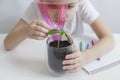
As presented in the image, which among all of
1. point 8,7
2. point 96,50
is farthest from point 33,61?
point 8,7

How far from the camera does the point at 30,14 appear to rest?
0.94 metres

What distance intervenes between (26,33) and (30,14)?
0.18m

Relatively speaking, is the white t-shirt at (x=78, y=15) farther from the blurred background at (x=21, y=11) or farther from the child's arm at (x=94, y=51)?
the blurred background at (x=21, y=11)

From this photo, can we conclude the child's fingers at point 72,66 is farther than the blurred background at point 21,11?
No

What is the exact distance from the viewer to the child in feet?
2.23

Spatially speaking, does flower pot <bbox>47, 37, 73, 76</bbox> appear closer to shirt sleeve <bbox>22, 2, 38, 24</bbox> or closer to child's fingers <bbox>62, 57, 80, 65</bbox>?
child's fingers <bbox>62, 57, 80, 65</bbox>

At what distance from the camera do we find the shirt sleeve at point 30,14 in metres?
0.92

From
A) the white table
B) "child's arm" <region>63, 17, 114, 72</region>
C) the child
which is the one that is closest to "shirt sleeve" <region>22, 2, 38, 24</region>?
the child

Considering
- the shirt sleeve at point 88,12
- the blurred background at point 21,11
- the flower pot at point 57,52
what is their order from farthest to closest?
the blurred background at point 21,11 < the shirt sleeve at point 88,12 < the flower pot at point 57,52

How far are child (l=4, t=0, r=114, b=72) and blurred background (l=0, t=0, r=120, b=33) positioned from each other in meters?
0.17

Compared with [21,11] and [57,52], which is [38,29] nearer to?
[57,52]

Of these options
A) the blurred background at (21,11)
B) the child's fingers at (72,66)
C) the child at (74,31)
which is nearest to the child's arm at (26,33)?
the child at (74,31)

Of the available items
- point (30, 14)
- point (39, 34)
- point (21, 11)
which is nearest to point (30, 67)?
point (39, 34)

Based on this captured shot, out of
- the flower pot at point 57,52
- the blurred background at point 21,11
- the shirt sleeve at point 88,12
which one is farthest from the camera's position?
the blurred background at point 21,11
